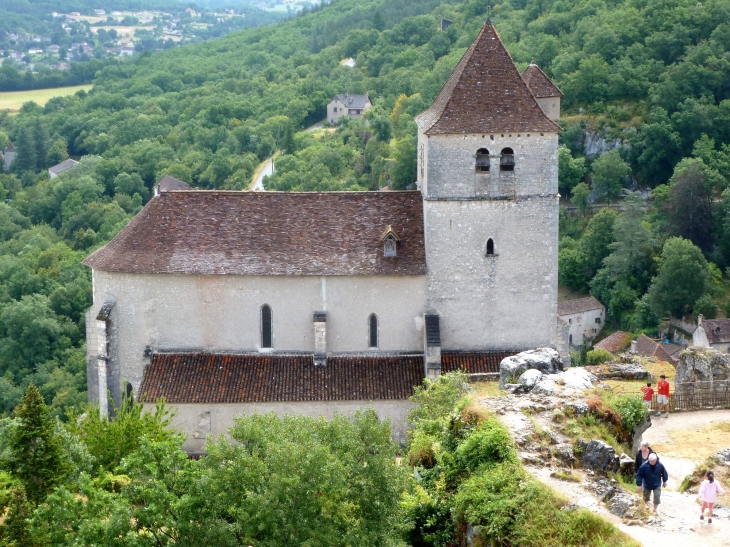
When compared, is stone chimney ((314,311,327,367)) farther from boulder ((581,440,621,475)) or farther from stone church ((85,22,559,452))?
boulder ((581,440,621,475))

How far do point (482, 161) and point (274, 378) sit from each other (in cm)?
1081

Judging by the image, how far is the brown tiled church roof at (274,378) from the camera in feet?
119

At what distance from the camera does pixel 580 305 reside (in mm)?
86125

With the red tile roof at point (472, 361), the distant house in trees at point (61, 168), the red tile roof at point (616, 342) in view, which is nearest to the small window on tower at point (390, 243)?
the red tile roof at point (472, 361)

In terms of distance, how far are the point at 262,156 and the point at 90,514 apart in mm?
101008

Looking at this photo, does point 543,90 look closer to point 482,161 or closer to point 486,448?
point 482,161

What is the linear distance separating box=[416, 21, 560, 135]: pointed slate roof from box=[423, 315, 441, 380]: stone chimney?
6.81 metres

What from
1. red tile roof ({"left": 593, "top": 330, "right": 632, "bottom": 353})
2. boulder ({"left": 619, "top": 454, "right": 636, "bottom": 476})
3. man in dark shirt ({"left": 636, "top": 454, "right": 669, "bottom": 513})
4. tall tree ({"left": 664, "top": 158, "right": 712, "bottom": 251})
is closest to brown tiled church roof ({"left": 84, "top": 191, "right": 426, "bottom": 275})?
boulder ({"left": 619, "top": 454, "right": 636, "bottom": 476})

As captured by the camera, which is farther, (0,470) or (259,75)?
(259,75)

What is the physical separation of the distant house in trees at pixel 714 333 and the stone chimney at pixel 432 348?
43932 millimetres

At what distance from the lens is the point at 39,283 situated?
85.6 metres

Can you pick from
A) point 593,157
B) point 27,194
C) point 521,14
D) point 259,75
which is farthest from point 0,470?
point 259,75

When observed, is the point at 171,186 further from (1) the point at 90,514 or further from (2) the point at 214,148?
(1) the point at 90,514

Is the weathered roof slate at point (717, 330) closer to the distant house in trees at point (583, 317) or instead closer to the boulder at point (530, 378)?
the distant house in trees at point (583, 317)
